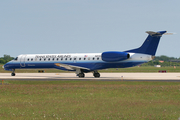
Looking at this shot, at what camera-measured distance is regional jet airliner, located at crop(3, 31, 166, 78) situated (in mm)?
38688

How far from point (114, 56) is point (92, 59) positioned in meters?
4.25

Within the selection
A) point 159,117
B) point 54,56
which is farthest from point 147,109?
point 54,56

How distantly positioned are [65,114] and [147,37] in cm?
2949

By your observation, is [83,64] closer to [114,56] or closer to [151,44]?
[114,56]

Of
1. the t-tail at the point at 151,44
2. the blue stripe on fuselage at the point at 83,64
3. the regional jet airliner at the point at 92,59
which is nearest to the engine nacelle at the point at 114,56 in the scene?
the regional jet airliner at the point at 92,59

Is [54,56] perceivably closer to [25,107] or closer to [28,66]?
[28,66]

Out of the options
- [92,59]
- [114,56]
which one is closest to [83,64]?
[92,59]

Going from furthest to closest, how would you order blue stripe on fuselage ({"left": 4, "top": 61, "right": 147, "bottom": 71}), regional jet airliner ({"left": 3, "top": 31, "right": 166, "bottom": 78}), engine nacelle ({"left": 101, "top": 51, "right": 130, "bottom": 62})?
1. blue stripe on fuselage ({"left": 4, "top": 61, "right": 147, "bottom": 71})
2. engine nacelle ({"left": 101, "top": 51, "right": 130, "bottom": 62})
3. regional jet airliner ({"left": 3, "top": 31, "right": 166, "bottom": 78})

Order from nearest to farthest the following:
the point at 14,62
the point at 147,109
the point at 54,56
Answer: the point at 147,109 → the point at 54,56 → the point at 14,62

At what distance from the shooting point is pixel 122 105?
46.4 ft

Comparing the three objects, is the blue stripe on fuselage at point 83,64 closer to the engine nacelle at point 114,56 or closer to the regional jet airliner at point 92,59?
the regional jet airliner at point 92,59

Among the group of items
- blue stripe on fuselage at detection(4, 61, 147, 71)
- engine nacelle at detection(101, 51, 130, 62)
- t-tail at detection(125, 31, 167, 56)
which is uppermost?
t-tail at detection(125, 31, 167, 56)

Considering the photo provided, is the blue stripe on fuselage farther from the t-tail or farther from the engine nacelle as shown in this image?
the t-tail

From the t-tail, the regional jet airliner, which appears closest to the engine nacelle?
the regional jet airliner
